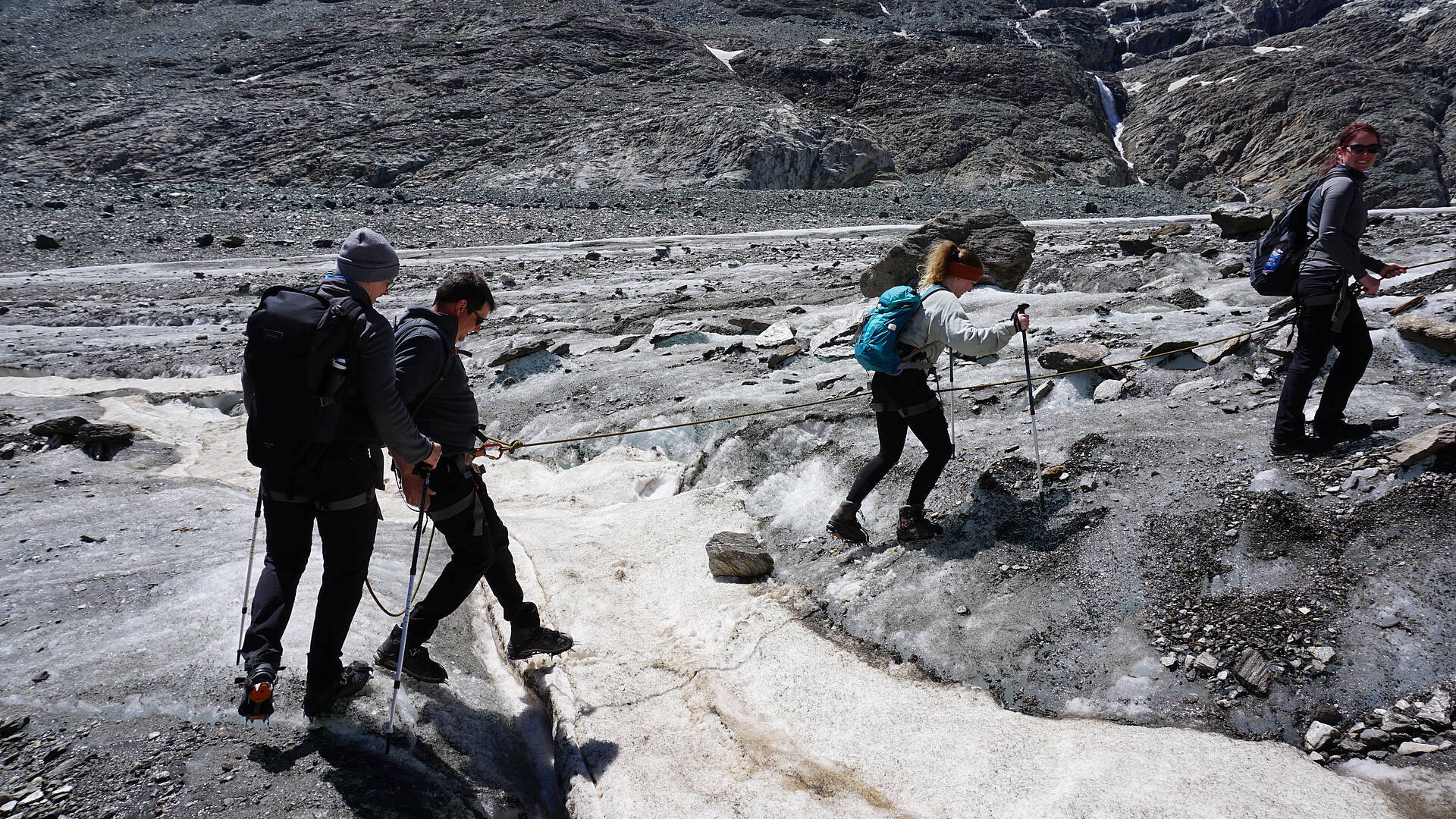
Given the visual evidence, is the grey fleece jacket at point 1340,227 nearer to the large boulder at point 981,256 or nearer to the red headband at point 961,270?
the red headband at point 961,270

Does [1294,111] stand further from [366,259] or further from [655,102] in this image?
[366,259]

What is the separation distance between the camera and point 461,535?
3.97 m

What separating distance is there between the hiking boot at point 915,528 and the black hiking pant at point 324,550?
10.6 ft

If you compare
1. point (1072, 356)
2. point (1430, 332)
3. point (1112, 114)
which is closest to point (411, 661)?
point (1072, 356)

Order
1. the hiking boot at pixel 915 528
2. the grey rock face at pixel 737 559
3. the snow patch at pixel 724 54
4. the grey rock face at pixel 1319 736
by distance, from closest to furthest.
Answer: the grey rock face at pixel 1319 736 → the hiking boot at pixel 915 528 → the grey rock face at pixel 737 559 → the snow patch at pixel 724 54

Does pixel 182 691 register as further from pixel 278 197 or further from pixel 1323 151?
pixel 1323 151

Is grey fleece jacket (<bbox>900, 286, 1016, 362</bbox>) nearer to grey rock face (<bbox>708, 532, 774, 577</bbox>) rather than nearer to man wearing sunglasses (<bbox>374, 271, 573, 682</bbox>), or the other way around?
grey rock face (<bbox>708, 532, 774, 577</bbox>)

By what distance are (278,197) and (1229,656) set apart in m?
32.6

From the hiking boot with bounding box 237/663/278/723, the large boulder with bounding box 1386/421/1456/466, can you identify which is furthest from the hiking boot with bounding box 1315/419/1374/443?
the hiking boot with bounding box 237/663/278/723

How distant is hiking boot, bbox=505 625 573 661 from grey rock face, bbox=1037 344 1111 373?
4.76 metres

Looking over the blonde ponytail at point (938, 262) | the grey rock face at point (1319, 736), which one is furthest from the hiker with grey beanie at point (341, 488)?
the grey rock face at point (1319, 736)

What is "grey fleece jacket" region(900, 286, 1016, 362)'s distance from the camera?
178 inches

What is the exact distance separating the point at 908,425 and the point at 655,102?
40401 mm

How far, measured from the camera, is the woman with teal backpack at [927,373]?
15.3 ft
